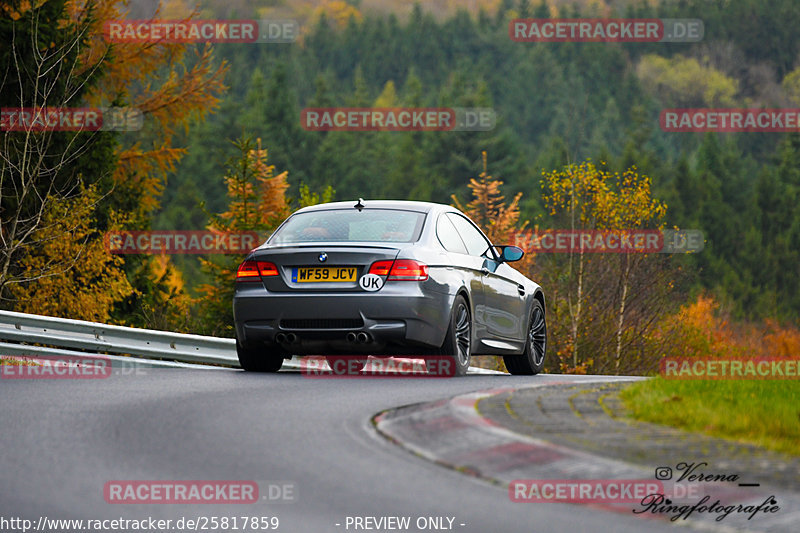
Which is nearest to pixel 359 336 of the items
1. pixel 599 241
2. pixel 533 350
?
pixel 533 350

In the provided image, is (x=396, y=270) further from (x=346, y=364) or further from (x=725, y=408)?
(x=725, y=408)

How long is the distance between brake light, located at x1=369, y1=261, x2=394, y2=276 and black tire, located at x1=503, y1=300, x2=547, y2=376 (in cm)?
319

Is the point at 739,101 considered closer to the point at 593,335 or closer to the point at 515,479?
the point at 593,335

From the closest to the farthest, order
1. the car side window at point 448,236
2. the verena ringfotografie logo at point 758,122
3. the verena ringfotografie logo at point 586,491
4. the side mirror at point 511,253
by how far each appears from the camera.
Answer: the verena ringfotografie logo at point 586,491
the car side window at point 448,236
the side mirror at point 511,253
the verena ringfotografie logo at point 758,122

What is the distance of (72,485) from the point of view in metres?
6.11

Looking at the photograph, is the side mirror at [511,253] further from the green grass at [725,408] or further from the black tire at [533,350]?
the green grass at [725,408]

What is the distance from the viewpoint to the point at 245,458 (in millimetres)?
6785

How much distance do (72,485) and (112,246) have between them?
1904 centimetres

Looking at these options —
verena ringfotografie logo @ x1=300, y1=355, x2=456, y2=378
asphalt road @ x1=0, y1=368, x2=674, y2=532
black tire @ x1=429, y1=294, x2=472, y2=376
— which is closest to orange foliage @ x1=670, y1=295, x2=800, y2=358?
verena ringfotografie logo @ x1=300, y1=355, x2=456, y2=378

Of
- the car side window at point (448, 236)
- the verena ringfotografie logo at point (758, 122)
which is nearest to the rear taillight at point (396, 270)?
the car side window at point (448, 236)

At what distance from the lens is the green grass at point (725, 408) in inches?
289

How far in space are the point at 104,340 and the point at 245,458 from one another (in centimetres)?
735

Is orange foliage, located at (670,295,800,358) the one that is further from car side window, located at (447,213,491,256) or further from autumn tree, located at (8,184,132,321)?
car side window, located at (447,213,491,256)

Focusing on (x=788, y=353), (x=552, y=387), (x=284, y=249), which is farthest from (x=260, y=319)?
(x=788, y=353)
